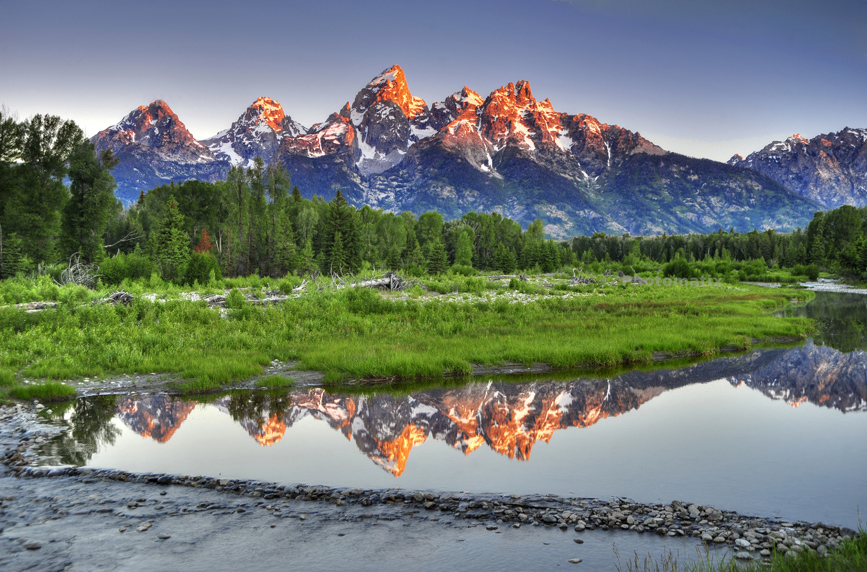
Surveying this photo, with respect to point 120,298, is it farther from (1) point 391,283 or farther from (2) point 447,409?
(2) point 447,409

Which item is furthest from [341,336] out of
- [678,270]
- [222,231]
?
[678,270]

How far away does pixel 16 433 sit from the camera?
11266 mm

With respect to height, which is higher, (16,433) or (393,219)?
(393,219)

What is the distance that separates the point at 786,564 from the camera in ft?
18.5

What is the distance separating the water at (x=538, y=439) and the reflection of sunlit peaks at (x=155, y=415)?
5 cm

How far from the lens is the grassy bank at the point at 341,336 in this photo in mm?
17312

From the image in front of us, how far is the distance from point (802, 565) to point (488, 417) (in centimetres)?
856

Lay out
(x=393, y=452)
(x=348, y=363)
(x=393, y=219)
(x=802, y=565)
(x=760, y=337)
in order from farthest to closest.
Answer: (x=393, y=219) < (x=760, y=337) < (x=348, y=363) < (x=393, y=452) < (x=802, y=565)

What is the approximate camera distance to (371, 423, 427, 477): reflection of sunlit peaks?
1027 centimetres

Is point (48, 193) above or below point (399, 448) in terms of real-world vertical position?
above

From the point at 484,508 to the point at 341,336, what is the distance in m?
15.5

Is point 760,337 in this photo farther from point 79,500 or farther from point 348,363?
point 79,500

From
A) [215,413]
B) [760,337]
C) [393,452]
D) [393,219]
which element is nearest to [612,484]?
[393,452]

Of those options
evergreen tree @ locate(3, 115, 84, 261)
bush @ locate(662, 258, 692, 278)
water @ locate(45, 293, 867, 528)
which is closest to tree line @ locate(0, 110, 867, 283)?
evergreen tree @ locate(3, 115, 84, 261)
